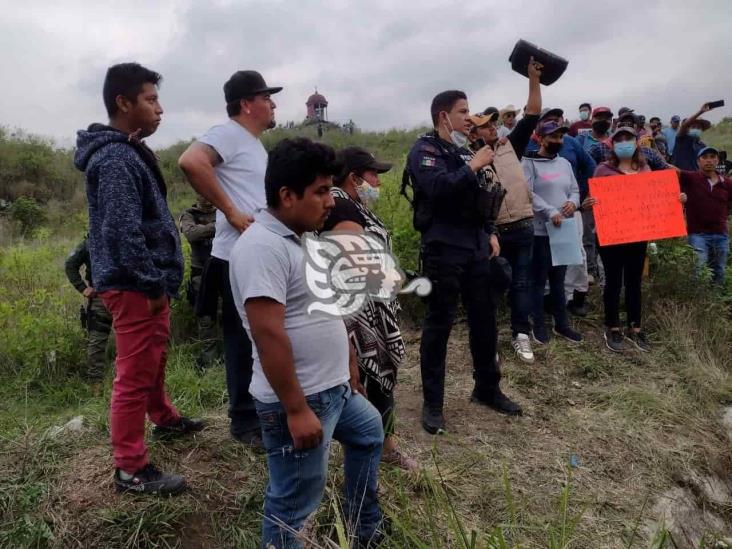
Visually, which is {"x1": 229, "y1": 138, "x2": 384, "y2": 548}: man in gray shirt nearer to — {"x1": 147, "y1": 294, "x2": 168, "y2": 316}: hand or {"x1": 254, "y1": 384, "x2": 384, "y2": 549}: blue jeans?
{"x1": 254, "y1": 384, "x2": 384, "y2": 549}: blue jeans

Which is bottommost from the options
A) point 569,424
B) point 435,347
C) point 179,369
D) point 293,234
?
point 569,424

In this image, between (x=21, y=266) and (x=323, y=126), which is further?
(x=323, y=126)

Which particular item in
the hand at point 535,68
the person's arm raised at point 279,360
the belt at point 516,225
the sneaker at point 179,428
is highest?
the hand at point 535,68

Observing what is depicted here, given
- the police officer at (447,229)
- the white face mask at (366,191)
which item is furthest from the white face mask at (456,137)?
the white face mask at (366,191)

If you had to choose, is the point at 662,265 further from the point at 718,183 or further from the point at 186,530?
the point at 186,530

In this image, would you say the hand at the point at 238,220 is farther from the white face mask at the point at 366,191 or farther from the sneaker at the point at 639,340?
the sneaker at the point at 639,340

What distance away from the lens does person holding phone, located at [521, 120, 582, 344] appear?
4262mm

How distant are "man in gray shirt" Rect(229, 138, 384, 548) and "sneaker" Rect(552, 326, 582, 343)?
132 inches

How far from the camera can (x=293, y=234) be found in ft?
5.23

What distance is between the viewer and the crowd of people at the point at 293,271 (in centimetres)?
158

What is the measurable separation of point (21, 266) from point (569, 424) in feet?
18.4

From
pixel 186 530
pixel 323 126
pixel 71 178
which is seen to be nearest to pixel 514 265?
pixel 186 530

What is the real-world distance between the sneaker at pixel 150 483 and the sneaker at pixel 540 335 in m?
3.20

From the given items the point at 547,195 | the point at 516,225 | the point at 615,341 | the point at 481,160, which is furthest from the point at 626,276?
the point at 481,160
